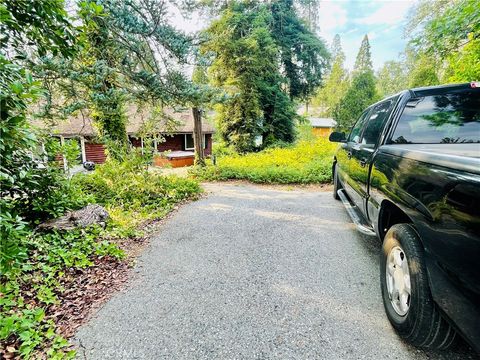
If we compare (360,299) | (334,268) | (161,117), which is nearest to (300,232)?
(334,268)

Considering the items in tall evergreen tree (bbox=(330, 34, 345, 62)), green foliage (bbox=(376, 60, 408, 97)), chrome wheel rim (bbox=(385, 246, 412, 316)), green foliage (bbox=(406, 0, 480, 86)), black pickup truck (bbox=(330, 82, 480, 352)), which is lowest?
chrome wheel rim (bbox=(385, 246, 412, 316))

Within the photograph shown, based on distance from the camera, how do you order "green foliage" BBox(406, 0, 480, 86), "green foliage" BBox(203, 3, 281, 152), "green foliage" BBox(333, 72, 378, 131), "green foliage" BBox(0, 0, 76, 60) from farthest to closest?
1. "green foliage" BBox(333, 72, 378, 131)
2. "green foliage" BBox(203, 3, 281, 152)
3. "green foliage" BBox(406, 0, 480, 86)
4. "green foliage" BBox(0, 0, 76, 60)

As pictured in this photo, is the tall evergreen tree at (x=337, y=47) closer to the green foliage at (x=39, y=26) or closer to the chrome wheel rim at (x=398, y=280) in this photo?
the green foliage at (x=39, y=26)

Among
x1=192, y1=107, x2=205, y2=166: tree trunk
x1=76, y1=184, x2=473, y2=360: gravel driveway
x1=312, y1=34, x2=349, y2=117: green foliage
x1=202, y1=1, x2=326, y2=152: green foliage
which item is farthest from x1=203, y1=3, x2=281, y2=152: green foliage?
x1=312, y1=34, x2=349, y2=117: green foliage

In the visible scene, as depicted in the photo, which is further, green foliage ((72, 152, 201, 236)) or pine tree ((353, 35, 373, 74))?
pine tree ((353, 35, 373, 74))

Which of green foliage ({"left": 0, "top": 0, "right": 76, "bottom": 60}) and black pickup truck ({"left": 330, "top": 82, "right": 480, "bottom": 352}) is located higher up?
green foliage ({"left": 0, "top": 0, "right": 76, "bottom": 60})

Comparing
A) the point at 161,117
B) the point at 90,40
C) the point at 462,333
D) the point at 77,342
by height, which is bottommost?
the point at 77,342

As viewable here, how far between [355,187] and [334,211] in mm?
1862

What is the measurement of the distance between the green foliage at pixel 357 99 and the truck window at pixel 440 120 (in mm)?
15181

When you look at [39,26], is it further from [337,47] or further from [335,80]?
[337,47]

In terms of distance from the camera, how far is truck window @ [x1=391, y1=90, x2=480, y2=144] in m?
2.31

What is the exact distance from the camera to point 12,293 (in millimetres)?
2338

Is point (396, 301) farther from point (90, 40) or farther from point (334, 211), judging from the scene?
point (90, 40)

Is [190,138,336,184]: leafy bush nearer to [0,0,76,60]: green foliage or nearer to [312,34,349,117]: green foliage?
[0,0,76,60]: green foliage
